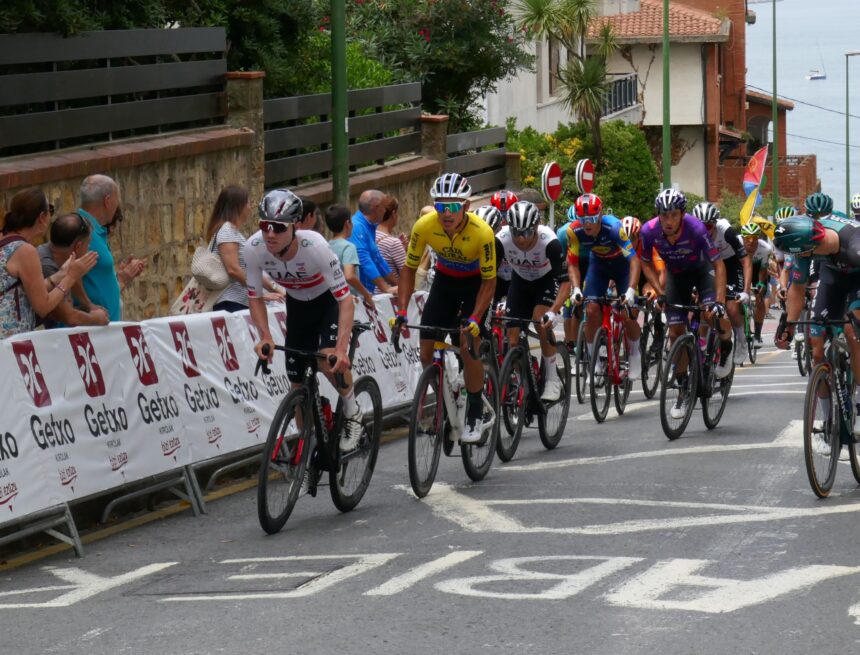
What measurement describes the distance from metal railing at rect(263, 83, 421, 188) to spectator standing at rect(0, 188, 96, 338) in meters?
9.93

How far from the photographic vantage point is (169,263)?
1602 centimetres

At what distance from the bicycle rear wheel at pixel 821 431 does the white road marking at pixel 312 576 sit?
2821mm

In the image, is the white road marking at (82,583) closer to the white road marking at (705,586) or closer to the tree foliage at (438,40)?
the white road marking at (705,586)

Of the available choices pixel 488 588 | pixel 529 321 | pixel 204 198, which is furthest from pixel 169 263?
pixel 488 588

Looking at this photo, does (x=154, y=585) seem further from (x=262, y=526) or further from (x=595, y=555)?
(x=595, y=555)

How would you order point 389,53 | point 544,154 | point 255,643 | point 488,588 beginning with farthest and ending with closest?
point 544,154 < point 389,53 < point 488,588 < point 255,643

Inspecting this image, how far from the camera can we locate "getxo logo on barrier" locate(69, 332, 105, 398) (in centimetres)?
909

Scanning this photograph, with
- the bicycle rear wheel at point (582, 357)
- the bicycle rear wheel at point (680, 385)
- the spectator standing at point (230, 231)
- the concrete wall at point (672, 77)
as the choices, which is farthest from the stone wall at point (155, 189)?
the concrete wall at point (672, 77)

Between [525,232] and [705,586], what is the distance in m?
4.96

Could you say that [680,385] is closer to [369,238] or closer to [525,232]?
[525,232]

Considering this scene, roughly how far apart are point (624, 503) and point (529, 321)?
8.20ft

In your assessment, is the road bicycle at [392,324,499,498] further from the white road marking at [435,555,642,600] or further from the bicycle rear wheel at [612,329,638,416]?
the bicycle rear wheel at [612,329,638,416]

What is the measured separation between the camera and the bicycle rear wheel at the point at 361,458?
960 cm

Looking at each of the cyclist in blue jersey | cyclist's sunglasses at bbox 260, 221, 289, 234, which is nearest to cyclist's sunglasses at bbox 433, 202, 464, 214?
cyclist's sunglasses at bbox 260, 221, 289, 234
